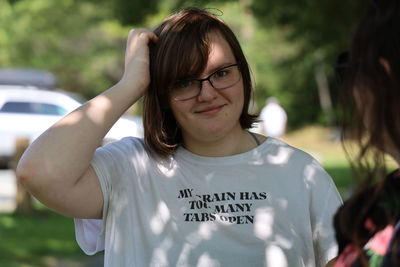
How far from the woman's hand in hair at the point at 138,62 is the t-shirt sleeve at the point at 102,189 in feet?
0.78

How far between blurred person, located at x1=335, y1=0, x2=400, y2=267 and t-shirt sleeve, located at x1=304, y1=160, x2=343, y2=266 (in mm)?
868

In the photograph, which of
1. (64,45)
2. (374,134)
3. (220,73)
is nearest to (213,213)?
(220,73)

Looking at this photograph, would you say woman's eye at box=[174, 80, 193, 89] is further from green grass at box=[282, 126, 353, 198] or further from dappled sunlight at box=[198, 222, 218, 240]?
green grass at box=[282, 126, 353, 198]

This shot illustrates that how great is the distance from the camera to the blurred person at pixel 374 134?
1.70 metres

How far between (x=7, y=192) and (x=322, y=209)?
41.3 feet

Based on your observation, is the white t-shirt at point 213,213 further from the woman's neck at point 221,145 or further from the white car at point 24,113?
the white car at point 24,113

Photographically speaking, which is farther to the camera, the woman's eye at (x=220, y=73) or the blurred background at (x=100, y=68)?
the blurred background at (x=100, y=68)

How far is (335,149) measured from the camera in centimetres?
3219

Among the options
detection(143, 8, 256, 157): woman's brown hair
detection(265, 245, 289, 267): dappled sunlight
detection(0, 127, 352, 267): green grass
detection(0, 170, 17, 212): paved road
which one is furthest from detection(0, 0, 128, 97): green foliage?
detection(265, 245, 289, 267): dappled sunlight

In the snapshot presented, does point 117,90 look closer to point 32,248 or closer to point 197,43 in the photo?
point 197,43

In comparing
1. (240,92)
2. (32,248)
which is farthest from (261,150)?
(32,248)

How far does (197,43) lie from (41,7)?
2970 cm

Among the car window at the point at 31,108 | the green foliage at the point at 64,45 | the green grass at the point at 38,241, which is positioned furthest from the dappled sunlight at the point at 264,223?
the green foliage at the point at 64,45

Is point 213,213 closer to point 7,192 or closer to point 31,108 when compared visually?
point 7,192
